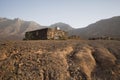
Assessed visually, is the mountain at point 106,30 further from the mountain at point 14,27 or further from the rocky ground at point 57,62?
the rocky ground at point 57,62

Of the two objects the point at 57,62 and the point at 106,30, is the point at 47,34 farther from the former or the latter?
the point at 106,30

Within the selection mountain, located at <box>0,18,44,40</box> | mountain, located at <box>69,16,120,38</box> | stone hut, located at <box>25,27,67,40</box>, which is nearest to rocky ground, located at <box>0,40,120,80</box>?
stone hut, located at <box>25,27,67,40</box>

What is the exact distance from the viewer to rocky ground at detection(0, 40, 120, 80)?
13.5 metres

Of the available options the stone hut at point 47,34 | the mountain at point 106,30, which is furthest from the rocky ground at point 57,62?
the mountain at point 106,30

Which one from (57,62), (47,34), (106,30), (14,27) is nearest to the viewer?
(57,62)

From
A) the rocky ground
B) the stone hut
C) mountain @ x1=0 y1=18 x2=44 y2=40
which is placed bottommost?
the rocky ground

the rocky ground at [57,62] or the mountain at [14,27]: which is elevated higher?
the mountain at [14,27]

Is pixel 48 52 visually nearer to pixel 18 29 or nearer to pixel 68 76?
pixel 68 76

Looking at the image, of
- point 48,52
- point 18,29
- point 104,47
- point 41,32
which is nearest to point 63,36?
point 41,32

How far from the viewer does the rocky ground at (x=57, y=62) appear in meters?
13.5

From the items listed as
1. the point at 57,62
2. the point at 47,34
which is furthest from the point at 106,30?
the point at 57,62

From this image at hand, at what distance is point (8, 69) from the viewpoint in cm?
1383

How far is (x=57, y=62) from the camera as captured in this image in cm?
1484

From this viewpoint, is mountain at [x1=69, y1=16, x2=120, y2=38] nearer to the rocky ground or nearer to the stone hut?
the stone hut
